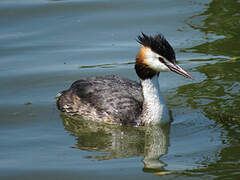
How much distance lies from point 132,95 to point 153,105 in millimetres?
461

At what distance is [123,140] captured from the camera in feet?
26.8

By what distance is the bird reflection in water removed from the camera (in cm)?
763

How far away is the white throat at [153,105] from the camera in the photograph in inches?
333

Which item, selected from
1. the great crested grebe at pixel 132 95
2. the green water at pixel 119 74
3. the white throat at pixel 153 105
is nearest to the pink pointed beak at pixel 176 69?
the great crested grebe at pixel 132 95

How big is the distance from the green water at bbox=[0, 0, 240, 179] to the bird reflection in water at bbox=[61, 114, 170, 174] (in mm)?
16

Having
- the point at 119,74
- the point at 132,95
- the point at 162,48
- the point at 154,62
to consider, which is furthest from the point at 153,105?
the point at 119,74

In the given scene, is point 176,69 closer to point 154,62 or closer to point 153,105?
point 154,62

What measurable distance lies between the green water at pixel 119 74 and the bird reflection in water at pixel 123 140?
0.02 metres

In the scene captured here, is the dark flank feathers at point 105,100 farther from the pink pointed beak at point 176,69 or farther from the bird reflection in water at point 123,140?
the pink pointed beak at point 176,69

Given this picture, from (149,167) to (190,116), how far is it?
5.64 ft

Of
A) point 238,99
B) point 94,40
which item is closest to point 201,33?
point 94,40

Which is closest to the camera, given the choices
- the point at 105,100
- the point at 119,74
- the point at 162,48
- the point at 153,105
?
the point at 162,48

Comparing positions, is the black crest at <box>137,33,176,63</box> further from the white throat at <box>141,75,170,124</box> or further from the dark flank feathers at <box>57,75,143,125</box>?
the dark flank feathers at <box>57,75,143,125</box>

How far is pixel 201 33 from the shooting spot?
1198cm
